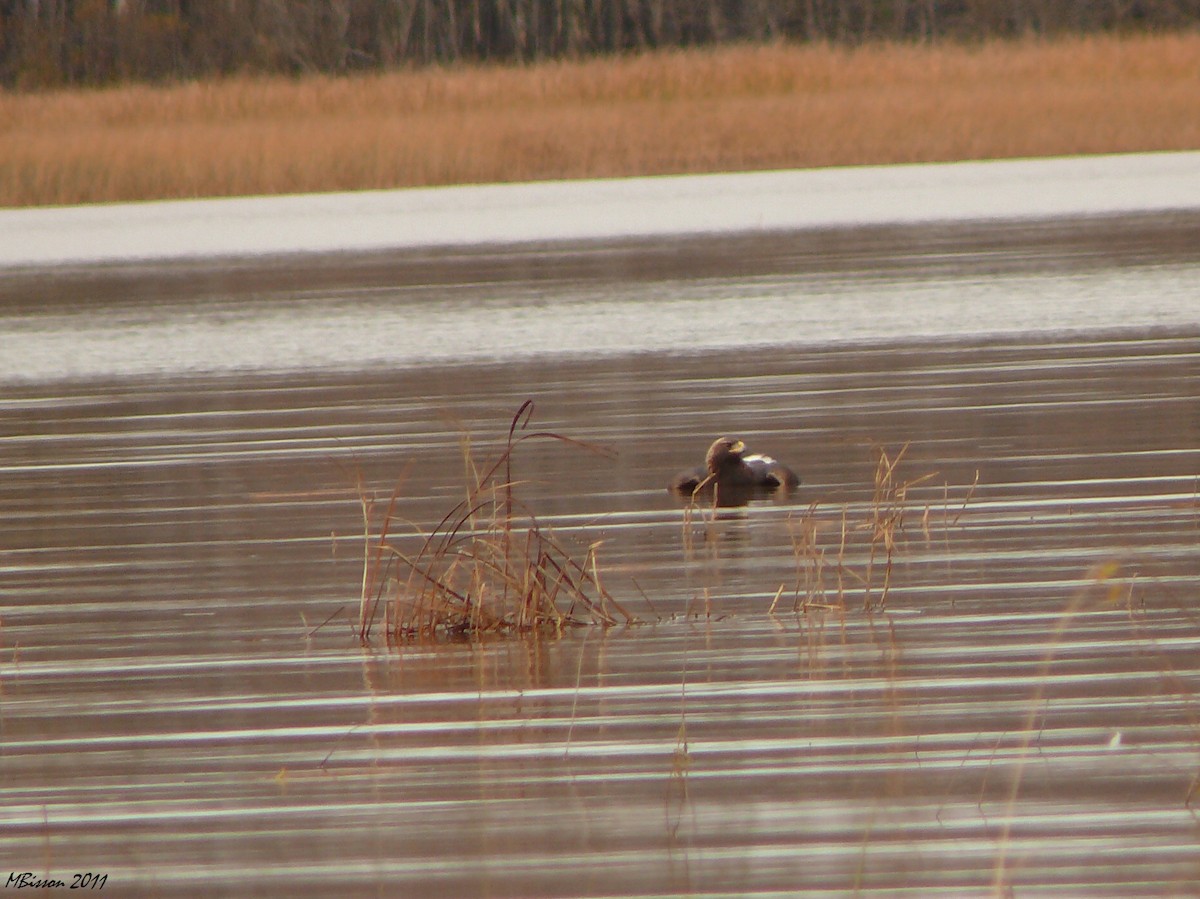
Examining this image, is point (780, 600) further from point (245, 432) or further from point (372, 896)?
point (245, 432)

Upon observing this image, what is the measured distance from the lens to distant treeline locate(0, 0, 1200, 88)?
129 ft

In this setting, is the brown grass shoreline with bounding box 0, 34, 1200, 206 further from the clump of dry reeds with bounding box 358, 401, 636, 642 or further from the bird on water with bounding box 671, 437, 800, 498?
the clump of dry reeds with bounding box 358, 401, 636, 642

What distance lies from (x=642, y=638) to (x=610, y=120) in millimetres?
21714

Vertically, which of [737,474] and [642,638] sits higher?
[642,638]

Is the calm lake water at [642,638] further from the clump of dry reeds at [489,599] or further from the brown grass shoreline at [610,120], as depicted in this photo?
the brown grass shoreline at [610,120]

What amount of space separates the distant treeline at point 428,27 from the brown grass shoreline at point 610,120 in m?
8.48

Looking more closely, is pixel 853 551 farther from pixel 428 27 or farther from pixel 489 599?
pixel 428 27

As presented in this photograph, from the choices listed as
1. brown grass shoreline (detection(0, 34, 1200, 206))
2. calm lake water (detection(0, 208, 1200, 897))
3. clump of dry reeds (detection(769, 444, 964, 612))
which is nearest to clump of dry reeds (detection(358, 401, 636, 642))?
calm lake water (detection(0, 208, 1200, 897))

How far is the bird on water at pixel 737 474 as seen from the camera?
7.59 meters

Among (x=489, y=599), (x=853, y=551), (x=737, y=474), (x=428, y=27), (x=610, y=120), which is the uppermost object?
(x=489, y=599)

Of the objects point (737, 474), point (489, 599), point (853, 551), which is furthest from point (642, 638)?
point (737, 474)

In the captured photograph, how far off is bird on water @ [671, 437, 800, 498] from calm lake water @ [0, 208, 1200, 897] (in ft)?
0.35

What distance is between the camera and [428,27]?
42531 millimetres

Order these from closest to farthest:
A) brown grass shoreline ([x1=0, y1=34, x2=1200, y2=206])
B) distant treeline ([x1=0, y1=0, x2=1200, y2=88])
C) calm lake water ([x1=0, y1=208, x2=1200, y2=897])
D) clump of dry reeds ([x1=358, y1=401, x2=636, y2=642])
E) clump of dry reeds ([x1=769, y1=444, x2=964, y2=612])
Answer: calm lake water ([x1=0, y1=208, x2=1200, y2=897]) → clump of dry reeds ([x1=358, y1=401, x2=636, y2=642]) → clump of dry reeds ([x1=769, y1=444, x2=964, y2=612]) → brown grass shoreline ([x1=0, y1=34, x2=1200, y2=206]) → distant treeline ([x1=0, y1=0, x2=1200, y2=88])
